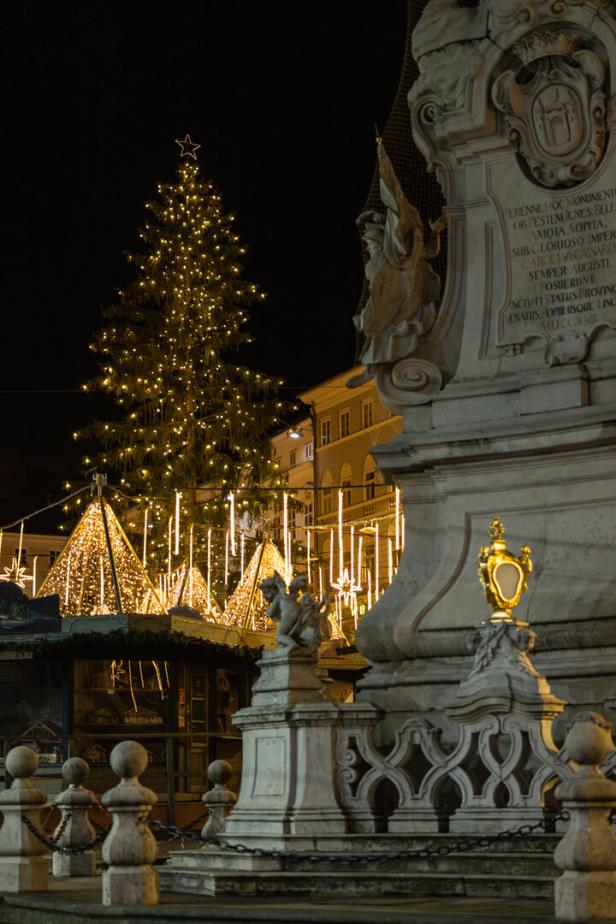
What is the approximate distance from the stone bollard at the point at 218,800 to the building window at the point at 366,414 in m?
51.7

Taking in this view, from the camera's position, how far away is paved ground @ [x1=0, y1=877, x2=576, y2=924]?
10742 millimetres

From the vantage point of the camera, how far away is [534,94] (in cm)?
1667

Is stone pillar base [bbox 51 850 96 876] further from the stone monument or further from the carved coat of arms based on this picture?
the carved coat of arms

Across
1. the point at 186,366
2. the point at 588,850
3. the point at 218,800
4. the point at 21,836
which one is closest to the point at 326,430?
the point at 186,366

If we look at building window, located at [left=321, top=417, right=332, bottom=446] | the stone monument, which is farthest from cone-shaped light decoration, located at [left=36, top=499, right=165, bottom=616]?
building window, located at [left=321, top=417, right=332, bottom=446]

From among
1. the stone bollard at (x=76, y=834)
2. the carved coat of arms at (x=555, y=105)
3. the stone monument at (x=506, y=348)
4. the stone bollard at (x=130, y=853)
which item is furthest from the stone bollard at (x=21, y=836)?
the carved coat of arms at (x=555, y=105)

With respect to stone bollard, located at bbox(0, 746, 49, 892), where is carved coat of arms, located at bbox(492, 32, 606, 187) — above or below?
above

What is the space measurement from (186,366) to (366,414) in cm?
2520

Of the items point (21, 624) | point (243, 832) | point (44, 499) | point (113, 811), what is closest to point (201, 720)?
point (21, 624)

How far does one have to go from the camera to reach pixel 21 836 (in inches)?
562

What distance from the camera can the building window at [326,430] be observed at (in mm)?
72750

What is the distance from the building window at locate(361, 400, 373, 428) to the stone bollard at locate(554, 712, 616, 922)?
5788cm

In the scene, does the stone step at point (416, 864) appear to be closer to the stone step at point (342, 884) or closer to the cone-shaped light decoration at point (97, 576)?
the stone step at point (342, 884)

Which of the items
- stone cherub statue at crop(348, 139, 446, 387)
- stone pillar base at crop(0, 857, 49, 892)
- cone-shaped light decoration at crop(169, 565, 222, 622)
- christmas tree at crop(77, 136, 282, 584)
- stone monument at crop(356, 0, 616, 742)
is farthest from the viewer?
christmas tree at crop(77, 136, 282, 584)
